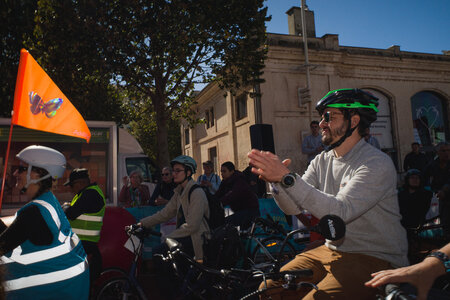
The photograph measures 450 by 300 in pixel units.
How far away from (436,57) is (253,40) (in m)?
18.5

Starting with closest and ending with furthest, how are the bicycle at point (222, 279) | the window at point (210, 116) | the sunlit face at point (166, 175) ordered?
the bicycle at point (222, 279)
the sunlit face at point (166, 175)
the window at point (210, 116)

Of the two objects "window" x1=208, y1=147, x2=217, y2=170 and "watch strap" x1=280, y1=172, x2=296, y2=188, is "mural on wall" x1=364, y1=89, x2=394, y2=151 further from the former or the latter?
"watch strap" x1=280, y1=172, x2=296, y2=188

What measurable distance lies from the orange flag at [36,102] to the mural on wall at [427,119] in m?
22.5

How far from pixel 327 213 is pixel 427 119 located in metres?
24.2

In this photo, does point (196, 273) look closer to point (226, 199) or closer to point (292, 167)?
point (226, 199)

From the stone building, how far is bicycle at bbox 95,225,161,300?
45.0ft

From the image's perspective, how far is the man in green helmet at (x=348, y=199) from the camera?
5.55 ft

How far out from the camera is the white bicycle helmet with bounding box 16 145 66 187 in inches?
109

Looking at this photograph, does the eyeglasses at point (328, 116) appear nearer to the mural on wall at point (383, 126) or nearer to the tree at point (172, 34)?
the tree at point (172, 34)

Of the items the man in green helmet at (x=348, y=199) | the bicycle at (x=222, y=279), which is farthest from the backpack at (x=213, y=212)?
the man in green helmet at (x=348, y=199)

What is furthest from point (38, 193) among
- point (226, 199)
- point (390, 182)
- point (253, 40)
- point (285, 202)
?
point (253, 40)

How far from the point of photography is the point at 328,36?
1912 centimetres

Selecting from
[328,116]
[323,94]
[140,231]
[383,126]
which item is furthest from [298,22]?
[328,116]

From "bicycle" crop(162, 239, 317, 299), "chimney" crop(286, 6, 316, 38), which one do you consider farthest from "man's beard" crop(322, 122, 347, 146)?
"chimney" crop(286, 6, 316, 38)
